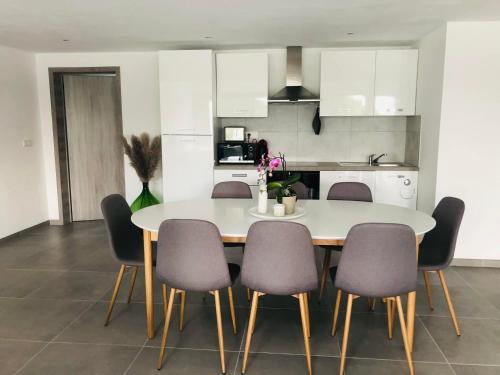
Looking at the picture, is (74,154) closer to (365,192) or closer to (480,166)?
(365,192)

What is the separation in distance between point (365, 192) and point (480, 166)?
1.28 metres

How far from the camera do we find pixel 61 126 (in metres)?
5.64

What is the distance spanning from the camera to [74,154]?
228 inches

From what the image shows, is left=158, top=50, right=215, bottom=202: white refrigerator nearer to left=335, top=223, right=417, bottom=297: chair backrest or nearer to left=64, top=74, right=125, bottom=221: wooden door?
left=64, top=74, right=125, bottom=221: wooden door

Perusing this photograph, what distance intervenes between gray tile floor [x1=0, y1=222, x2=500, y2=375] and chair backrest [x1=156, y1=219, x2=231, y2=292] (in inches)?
20.6

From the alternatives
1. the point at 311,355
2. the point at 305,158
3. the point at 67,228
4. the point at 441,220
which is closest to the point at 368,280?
the point at 311,355

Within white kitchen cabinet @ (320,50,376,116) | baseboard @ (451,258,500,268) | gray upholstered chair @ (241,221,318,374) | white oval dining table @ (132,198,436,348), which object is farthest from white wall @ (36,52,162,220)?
baseboard @ (451,258,500,268)

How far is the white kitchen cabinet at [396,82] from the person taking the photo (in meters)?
4.64

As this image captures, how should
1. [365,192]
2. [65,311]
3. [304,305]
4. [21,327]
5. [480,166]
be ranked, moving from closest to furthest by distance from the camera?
[304,305] → [21,327] → [65,311] → [365,192] → [480,166]

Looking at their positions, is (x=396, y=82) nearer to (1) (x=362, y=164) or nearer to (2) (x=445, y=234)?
(1) (x=362, y=164)

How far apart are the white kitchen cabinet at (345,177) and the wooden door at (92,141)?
9.48 ft

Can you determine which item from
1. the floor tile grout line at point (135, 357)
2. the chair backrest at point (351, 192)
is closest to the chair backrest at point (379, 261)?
the floor tile grout line at point (135, 357)

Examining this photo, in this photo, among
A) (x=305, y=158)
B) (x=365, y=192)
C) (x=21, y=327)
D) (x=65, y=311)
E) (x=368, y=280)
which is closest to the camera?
(x=368, y=280)

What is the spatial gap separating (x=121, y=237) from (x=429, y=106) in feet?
10.9
